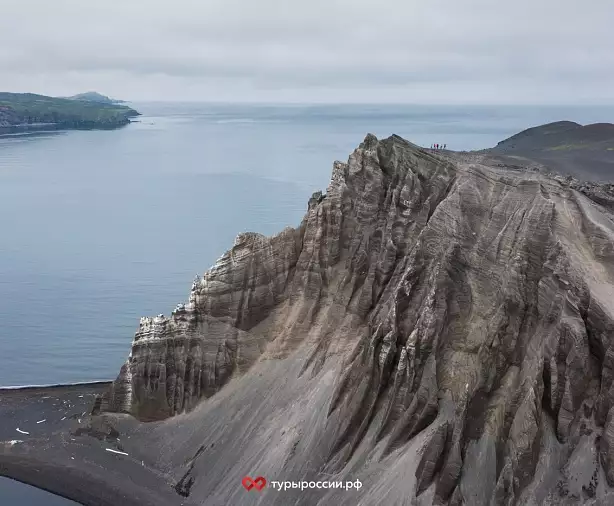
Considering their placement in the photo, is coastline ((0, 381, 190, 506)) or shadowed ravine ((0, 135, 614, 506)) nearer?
shadowed ravine ((0, 135, 614, 506))

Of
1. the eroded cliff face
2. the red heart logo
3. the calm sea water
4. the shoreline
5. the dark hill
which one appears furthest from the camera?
the dark hill

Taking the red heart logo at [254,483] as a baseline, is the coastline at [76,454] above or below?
below

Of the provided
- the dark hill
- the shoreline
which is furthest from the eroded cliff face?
the dark hill

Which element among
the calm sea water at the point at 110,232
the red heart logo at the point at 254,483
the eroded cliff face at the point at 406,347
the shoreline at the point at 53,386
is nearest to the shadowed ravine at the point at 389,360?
the eroded cliff face at the point at 406,347

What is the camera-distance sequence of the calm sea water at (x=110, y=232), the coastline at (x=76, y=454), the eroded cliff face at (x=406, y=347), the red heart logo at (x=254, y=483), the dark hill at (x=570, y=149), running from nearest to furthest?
the eroded cliff face at (x=406, y=347), the red heart logo at (x=254, y=483), the coastline at (x=76, y=454), the calm sea water at (x=110, y=232), the dark hill at (x=570, y=149)

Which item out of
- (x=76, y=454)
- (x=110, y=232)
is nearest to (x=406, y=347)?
(x=76, y=454)

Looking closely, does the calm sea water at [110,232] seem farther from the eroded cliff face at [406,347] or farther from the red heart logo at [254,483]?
the red heart logo at [254,483]

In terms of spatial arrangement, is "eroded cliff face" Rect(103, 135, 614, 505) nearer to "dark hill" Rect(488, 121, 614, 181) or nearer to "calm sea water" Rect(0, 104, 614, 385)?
"calm sea water" Rect(0, 104, 614, 385)
